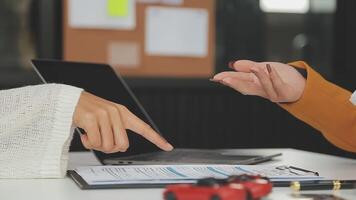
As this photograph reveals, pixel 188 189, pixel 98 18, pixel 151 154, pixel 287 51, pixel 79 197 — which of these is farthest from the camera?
pixel 287 51

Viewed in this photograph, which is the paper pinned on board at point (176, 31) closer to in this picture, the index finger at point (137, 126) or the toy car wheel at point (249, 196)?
the index finger at point (137, 126)

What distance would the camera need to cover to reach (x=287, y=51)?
266 centimetres

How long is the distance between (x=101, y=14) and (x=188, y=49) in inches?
14.8

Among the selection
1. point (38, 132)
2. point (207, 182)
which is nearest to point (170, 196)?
point (207, 182)

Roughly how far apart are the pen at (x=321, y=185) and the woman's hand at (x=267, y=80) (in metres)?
0.32

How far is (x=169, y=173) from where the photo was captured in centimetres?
87

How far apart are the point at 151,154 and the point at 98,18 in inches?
48.4

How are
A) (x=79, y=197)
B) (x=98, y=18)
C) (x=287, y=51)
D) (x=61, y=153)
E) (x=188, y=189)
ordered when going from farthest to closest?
(x=287, y=51)
(x=98, y=18)
(x=61, y=153)
(x=79, y=197)
(x=188, y=189)

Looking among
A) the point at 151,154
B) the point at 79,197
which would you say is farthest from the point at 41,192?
the point at 151,154

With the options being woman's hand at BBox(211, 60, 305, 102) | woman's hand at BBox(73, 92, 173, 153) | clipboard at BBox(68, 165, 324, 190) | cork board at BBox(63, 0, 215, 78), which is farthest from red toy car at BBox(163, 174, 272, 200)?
cork board at BBox(63, 0, 215, 78)

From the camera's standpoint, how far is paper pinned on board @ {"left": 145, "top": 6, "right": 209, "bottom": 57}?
94.9 inches

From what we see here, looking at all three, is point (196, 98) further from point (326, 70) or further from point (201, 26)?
point (326, 70)

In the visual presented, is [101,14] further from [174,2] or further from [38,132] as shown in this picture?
A: [38,132]

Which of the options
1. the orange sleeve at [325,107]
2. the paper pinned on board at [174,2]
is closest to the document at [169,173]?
the orange sleeve at [325,107]
